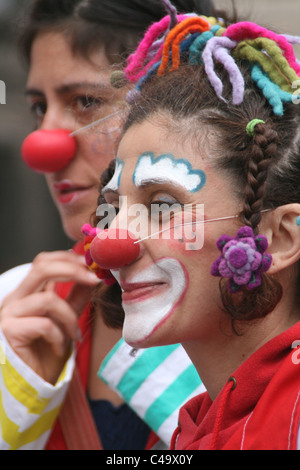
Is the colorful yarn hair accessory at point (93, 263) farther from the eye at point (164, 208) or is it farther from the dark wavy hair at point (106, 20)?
the dark wavy hair at point (106, 20)

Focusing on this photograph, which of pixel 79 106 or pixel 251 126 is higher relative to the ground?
pixel 251 126

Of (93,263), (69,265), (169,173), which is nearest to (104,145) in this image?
(69,265)

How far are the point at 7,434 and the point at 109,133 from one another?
980 millimetres

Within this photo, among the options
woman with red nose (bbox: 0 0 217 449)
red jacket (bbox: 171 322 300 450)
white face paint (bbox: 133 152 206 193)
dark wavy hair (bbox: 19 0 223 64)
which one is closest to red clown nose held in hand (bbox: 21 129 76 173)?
woman with red nose (bbox: 0 0 217 449)

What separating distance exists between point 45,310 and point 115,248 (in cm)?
78

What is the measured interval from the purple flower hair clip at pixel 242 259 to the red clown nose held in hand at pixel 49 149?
3.15 feet

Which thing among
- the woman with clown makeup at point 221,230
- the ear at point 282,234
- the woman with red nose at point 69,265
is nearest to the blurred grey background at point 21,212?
the woman with red nose at point 69,265

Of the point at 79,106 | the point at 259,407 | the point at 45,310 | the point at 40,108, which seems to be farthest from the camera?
the point at 40,108

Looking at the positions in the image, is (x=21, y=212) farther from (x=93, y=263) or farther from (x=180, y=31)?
(x=180, y=31)

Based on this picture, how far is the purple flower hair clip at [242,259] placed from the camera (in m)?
1.49

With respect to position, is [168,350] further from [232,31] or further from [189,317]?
[232,31]

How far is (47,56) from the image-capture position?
2.50 m

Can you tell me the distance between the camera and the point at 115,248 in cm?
156

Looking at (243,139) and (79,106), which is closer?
(243,139)
